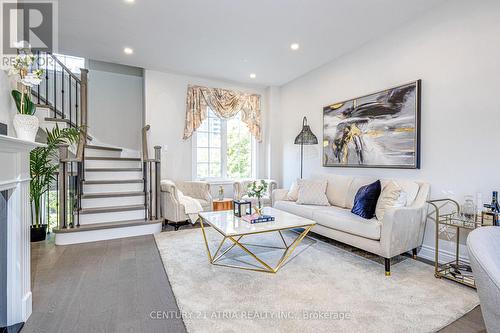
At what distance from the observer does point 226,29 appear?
134 inches

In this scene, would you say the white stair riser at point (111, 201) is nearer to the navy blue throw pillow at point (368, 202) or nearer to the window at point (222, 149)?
the window at point (222, 149)

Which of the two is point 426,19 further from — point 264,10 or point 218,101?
point 218,101

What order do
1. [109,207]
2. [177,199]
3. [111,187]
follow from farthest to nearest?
[111,187]
[177,199]
[109,207]

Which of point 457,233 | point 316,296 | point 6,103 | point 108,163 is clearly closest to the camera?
point 6,103

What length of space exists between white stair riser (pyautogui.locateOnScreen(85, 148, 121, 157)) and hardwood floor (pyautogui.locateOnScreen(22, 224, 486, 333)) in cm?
208

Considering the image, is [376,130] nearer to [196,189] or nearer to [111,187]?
[196,189]

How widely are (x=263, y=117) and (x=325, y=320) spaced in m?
4.81

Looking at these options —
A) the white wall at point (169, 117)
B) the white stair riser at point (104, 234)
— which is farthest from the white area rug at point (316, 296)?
the white wall at point (169, 117)

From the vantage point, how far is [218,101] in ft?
17.6

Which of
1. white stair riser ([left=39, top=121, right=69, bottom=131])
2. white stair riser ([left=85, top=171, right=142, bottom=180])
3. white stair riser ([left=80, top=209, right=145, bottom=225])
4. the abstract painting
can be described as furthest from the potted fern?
the abstract painting

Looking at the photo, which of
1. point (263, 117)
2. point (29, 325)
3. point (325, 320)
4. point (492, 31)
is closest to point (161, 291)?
point (29, 325)

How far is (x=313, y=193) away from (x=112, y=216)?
3.12m

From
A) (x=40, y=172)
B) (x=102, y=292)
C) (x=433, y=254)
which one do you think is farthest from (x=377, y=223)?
(x=40, y=172)

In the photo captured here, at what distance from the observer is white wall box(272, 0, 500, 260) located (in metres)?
2.49
